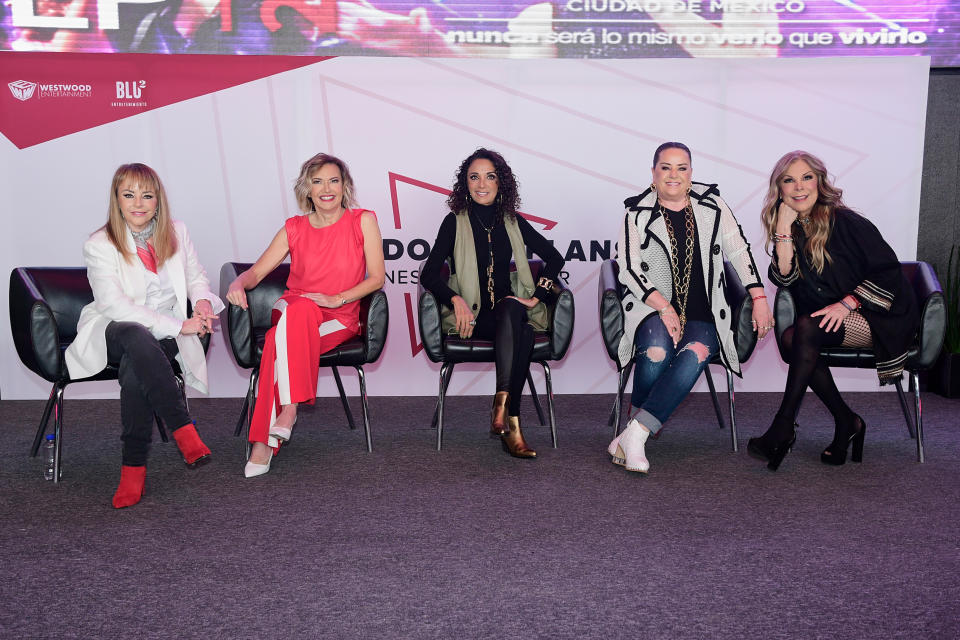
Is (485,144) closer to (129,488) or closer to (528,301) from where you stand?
(528,301)

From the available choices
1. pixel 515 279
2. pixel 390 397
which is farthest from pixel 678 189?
pixel 390 397

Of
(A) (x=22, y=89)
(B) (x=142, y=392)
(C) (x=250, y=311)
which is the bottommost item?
(B) (x=142, y=392)

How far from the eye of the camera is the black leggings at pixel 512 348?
3.52 meters

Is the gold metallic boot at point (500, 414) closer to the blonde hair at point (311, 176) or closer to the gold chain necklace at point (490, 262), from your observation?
the gold chain necklace at point (490, 262)

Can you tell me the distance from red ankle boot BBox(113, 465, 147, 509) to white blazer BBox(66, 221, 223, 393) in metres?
0.48

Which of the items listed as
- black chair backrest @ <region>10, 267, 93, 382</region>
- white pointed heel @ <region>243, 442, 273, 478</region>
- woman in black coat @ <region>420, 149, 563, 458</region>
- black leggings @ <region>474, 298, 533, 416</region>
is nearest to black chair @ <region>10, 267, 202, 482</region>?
black chair backrest @ <region>10, 267, 93, 382</region>

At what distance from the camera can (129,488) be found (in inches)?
115

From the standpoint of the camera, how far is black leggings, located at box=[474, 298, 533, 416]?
3521mm

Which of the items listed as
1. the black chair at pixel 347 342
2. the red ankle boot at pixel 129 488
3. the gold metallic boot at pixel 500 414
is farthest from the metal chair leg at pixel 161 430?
the gold metallic boot at pixel 500 414

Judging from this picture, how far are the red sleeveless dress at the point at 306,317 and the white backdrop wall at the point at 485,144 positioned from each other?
1.16 meters

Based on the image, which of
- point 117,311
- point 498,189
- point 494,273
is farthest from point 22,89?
point 494,273

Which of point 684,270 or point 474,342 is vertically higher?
point 684,270

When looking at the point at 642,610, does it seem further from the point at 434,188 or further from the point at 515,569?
the point at 434,188

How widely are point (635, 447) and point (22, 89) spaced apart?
386 centimetres
